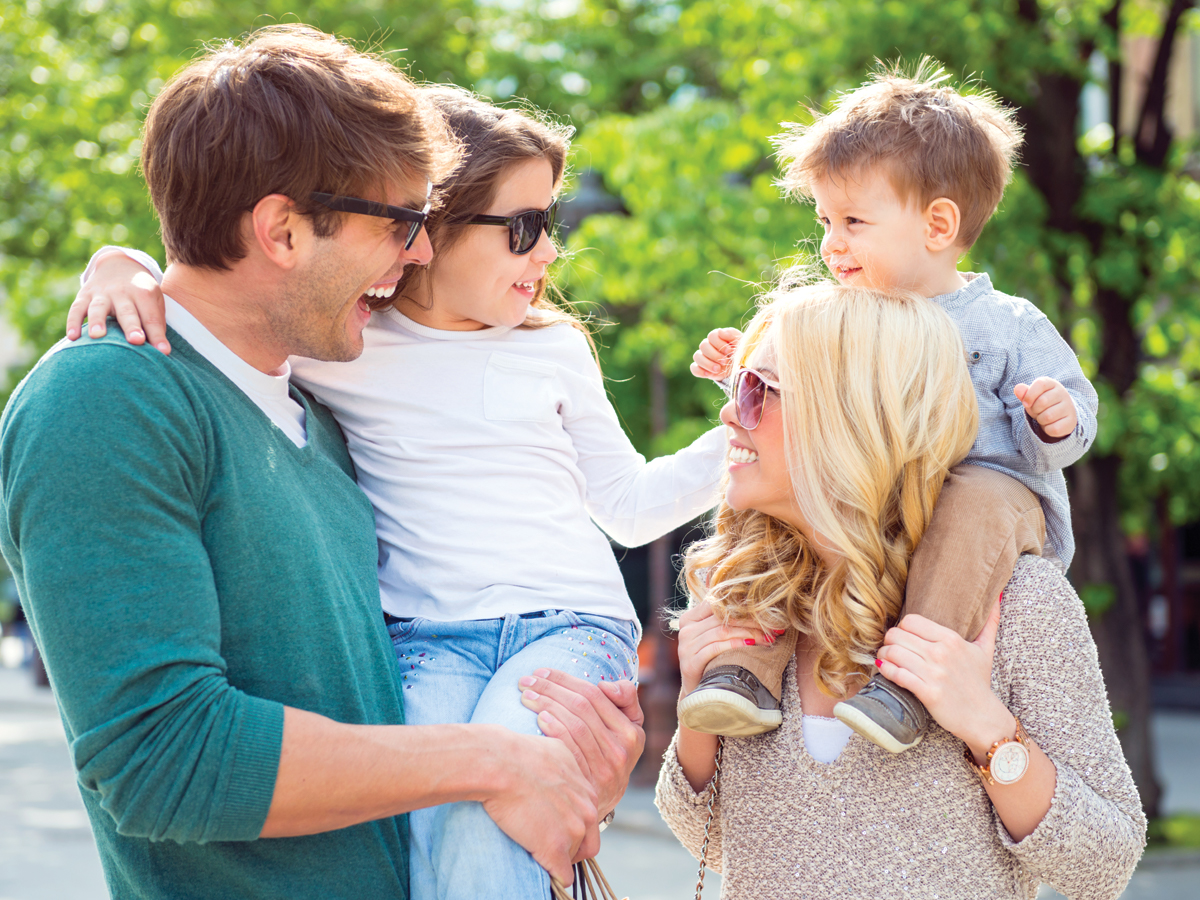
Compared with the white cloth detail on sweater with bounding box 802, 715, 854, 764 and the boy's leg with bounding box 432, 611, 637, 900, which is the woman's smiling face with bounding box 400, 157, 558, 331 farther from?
the white cloth detail on sweater with bounding box 802, 715, 854, 764

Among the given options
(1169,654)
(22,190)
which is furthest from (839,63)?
(1169,654)

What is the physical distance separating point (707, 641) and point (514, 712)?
0.43m

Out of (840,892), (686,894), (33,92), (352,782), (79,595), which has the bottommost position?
(686,894)

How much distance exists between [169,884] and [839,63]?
6869 mm

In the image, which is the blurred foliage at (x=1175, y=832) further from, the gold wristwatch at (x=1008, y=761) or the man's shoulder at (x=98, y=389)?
the man's shoulder at (x=98, y=389)

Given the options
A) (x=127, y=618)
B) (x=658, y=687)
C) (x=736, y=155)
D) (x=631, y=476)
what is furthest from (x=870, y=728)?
(x=658, y=687)

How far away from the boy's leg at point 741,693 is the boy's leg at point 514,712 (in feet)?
0.79

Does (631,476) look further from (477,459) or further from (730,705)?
(730,705)

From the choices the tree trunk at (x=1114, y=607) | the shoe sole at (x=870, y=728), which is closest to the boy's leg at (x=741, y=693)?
Answer: the shoe sole at (x=870, y=728)

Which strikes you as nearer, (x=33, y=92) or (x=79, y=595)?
(x=79, y=595)

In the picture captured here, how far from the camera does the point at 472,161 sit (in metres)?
2.54

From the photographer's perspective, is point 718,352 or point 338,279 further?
point 718,352

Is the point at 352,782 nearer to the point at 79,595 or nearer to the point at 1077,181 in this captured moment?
the point at 79,595

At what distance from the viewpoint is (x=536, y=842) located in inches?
78.0
